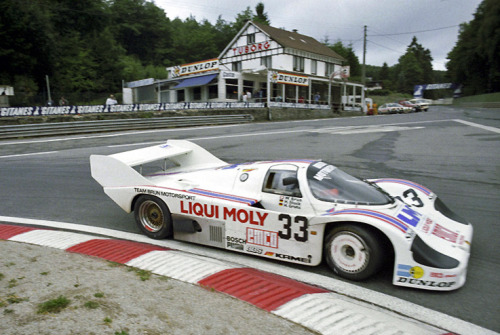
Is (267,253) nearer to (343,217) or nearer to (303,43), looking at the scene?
(343,217)

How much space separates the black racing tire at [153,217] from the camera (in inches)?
192

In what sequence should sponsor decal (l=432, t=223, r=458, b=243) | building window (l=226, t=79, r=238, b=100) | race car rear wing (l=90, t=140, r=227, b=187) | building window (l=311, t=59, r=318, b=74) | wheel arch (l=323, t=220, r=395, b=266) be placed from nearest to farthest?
wheel arch (l=323, t=220, r=395, b=266) < sponsor decal (l=432, t=223, r=458, b=243) < race car rear wing (l=90, t=140, r=227, b=187) < building window (l=226, t=79, r=238, b=100) < building window (l=311, t=59, r=318, b=74)

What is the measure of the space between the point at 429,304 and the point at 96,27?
5369 cm

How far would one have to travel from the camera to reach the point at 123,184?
5258mm

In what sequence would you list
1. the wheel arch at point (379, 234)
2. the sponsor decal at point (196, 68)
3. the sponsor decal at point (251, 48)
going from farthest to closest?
the sponsor decal at point (251, 48)
the sponsor decal at point (196, 68)
the wheel arch at point (379, 234)

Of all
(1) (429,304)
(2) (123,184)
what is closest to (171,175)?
(2) (123,184)

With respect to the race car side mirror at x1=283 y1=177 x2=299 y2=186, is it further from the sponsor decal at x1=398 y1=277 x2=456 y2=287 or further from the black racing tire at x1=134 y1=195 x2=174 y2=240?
the black racing tire at x1=134 y1=195 x2=174 y2=240

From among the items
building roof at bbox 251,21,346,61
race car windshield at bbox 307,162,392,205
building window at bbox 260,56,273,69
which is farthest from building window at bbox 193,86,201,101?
race car windshield at bbox 307,162,392,205

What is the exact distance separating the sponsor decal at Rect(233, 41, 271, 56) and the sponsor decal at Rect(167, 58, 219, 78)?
23.0 feet

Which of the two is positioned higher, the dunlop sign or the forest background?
the forest background

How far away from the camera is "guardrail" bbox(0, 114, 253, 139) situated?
16047 millimetres

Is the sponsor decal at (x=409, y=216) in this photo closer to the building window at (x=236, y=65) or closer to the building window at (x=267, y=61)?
the building window at (x=267, y=61)

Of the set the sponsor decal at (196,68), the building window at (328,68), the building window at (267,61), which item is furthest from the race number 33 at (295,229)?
the building window at (328,68)

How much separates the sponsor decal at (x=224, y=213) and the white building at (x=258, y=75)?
25.7 m
